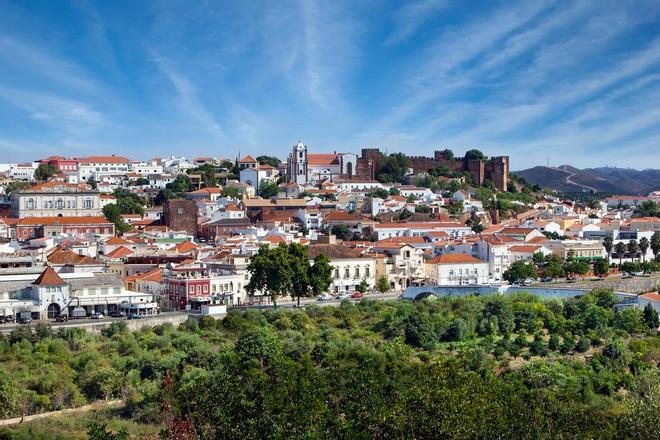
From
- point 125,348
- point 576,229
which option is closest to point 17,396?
point 125,348

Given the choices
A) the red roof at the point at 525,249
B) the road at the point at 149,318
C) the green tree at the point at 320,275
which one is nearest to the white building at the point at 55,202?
the road at the point at 149,318

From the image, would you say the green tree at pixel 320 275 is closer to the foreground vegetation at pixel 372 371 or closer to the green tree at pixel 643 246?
the foreground vegetation at pixel 372 371

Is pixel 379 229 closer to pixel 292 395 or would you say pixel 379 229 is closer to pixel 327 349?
pixel 327 349

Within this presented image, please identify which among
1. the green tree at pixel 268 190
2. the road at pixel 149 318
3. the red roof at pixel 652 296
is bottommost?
the road at pixel 149 318

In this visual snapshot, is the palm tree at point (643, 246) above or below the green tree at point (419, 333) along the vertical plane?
above

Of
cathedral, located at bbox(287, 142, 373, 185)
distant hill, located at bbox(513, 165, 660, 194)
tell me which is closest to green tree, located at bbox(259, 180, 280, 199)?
cathedral, located at bbox(287, 142, 373, 185)
